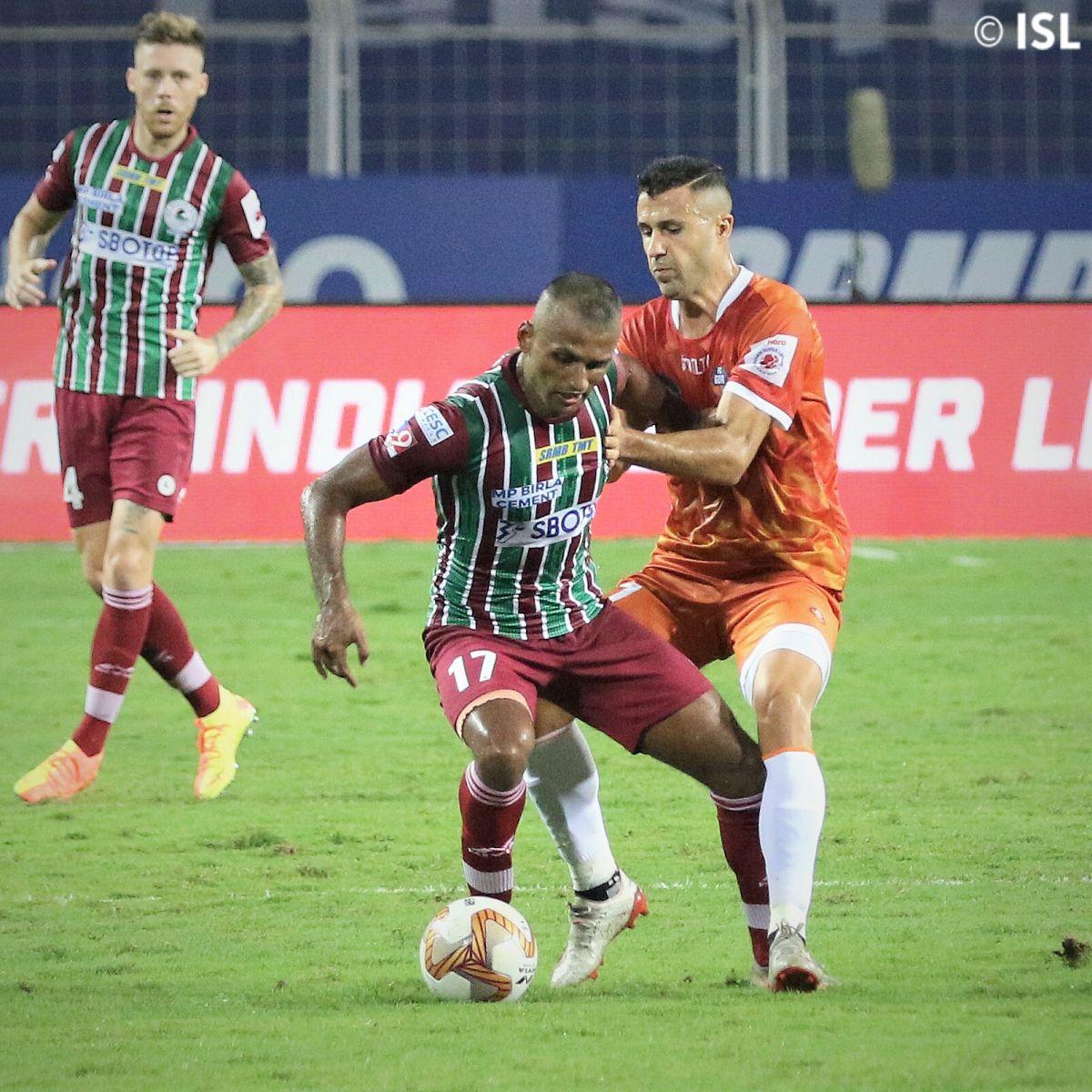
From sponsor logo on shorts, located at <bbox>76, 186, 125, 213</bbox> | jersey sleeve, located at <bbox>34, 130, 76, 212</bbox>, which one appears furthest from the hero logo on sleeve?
jersey sleeve, located at <bbox>34, 130, 76, 212</bbox>

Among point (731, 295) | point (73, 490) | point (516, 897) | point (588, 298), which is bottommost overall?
Result: point (516, 897)

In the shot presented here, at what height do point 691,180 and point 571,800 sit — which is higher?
point 691,180

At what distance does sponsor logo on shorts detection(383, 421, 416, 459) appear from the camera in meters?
4.49

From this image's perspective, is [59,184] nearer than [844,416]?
Yes

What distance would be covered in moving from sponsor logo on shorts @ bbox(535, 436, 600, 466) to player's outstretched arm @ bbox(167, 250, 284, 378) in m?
2.00

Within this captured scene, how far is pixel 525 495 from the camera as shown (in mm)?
4629

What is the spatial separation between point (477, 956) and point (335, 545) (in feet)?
3.09

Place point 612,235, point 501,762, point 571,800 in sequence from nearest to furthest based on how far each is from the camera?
1. point 501,762
2. point 571,800
3. point 612,235

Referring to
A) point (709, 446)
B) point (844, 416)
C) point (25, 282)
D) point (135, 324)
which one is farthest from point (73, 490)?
point (844, 416)

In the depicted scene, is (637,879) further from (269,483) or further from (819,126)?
(819,126)

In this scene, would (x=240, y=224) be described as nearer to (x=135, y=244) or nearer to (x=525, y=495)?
(x=135, y=244)

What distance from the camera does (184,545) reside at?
1241cm

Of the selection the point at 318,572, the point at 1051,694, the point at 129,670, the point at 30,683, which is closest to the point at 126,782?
the point at 129,670

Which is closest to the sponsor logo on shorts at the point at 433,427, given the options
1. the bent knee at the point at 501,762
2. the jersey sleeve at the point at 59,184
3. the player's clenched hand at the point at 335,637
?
the player's clenched hand at the point at 335,637
